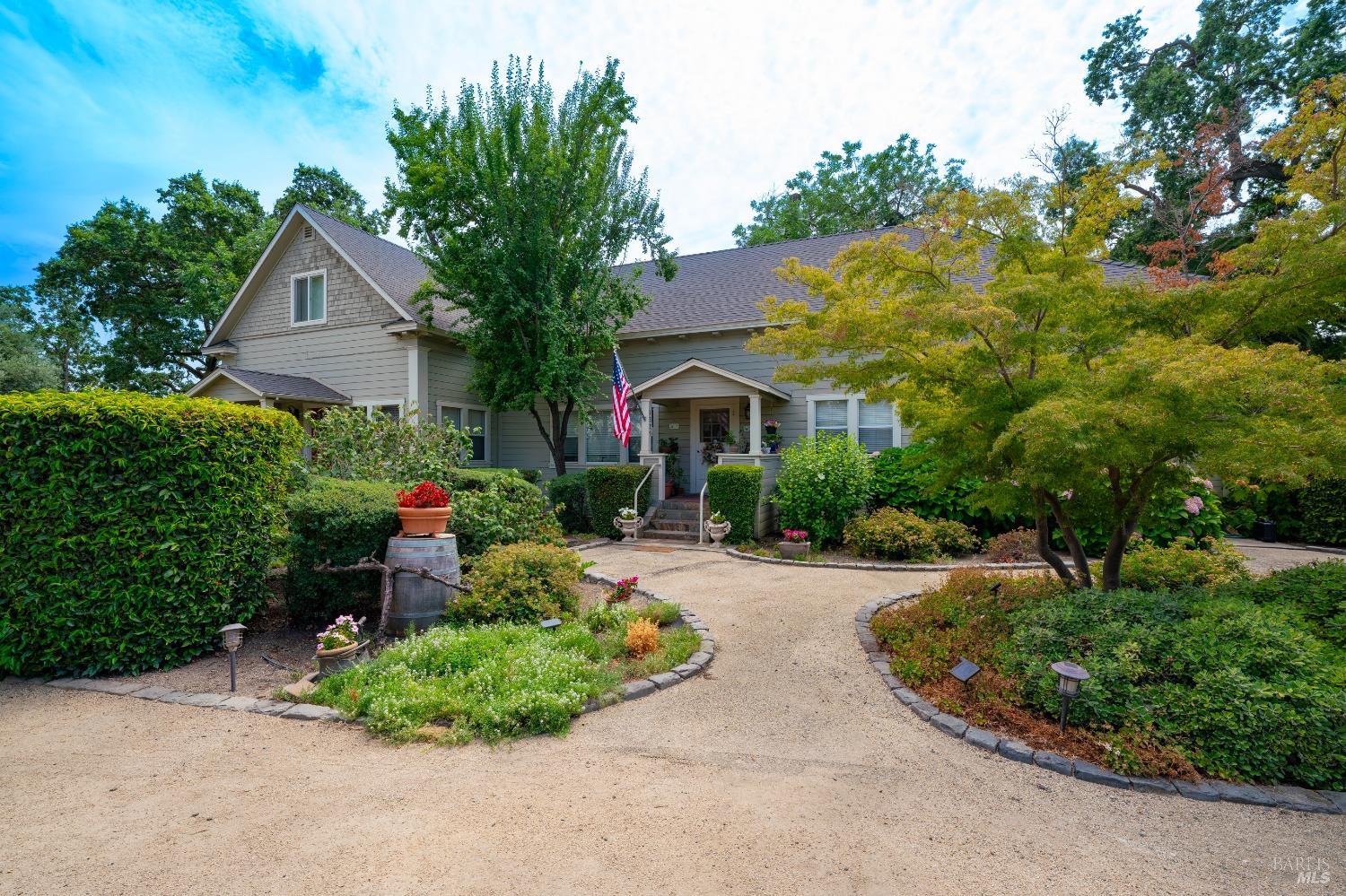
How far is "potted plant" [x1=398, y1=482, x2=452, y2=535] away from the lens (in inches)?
210

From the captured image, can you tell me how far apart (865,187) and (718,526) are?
20.9 m

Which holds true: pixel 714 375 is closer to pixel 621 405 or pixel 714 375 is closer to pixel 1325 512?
pixel 621 405

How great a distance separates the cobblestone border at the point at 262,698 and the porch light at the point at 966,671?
1877 millimetres

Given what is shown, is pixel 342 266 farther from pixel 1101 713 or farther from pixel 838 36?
pixel 1101 713

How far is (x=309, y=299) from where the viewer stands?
14.1 metres

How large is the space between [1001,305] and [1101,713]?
2920 millimetres

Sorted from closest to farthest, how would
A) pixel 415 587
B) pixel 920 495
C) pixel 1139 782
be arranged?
pixel 1139 782 → pixel 415 587 → pixel 920 495

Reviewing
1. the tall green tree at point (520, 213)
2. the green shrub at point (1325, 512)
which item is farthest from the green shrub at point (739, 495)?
the green shrub at point (1325, 512)

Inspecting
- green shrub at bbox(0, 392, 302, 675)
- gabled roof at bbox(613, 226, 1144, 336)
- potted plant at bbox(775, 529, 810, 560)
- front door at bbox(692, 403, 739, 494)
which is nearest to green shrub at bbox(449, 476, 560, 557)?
green shrub at bbox(0, 392, 302, 675)

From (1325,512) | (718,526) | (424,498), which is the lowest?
(718,526)

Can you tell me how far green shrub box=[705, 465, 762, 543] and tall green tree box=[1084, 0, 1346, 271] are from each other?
10532mm

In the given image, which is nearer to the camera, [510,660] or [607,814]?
[607,814]

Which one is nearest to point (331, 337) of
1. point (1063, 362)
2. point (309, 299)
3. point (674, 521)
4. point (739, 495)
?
point (309, 299)

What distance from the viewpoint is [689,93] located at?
26.0 ft
